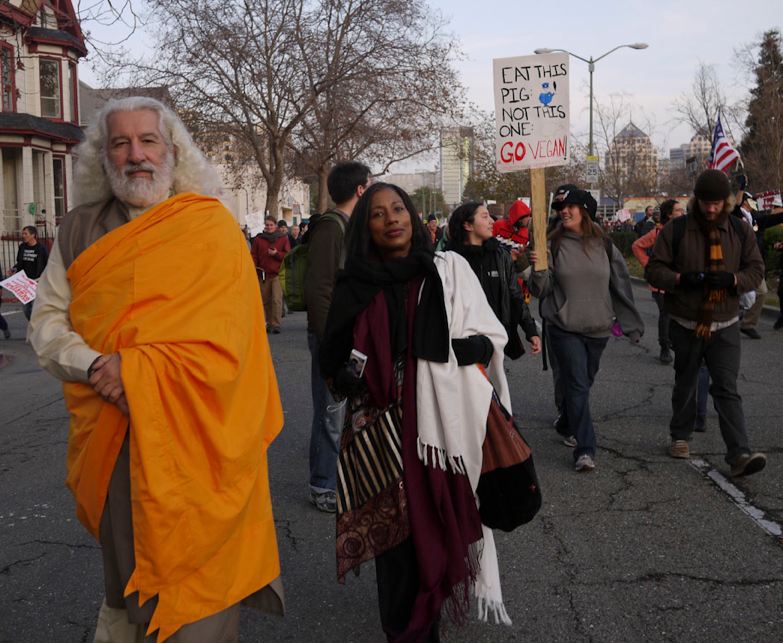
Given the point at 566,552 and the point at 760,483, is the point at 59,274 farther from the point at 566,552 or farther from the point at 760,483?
the point at 760,483

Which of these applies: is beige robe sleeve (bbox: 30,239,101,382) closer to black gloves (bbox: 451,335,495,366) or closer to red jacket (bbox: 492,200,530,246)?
black gloves (bbox: 451,335,495,366)

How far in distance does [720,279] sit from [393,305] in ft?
10.3

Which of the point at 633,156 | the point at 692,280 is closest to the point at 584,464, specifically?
the point at 692,280

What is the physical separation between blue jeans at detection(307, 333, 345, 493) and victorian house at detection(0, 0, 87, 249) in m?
27.2

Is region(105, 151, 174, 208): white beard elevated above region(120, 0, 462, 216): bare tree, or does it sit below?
below

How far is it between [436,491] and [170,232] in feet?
4.32

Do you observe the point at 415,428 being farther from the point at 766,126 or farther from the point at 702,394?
Result: the point at 766,126

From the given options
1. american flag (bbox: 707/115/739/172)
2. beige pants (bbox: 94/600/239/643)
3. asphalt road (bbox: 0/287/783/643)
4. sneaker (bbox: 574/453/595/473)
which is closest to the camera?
beige pants (bbox: 94/600/239/643)

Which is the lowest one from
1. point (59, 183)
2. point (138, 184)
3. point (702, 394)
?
point (702, 394)

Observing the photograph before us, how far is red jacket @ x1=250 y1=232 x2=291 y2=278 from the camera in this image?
49.7 feet

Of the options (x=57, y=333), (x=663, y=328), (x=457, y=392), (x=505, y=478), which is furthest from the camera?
(x=663, y=328)

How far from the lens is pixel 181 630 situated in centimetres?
263

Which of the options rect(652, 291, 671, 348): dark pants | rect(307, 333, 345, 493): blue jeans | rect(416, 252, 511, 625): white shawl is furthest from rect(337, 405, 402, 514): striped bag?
rect(652, 291, 671, 348): dark pants

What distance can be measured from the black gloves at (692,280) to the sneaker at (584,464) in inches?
51.8
